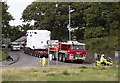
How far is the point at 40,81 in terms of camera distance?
51.7ft

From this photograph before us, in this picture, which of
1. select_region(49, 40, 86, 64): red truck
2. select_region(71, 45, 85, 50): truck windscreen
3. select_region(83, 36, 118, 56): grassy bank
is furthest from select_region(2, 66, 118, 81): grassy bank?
select_region(83, 36, 118, 56): grassy bank

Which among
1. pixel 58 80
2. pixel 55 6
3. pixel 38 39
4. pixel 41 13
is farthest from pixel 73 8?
pixel 58 80

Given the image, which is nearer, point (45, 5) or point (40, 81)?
point (40, 81)

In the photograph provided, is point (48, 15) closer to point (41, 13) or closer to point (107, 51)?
point (41, 13)

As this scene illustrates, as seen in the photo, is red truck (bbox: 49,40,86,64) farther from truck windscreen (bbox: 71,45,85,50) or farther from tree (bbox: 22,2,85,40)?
tree (bbox: 22,2,85,40)

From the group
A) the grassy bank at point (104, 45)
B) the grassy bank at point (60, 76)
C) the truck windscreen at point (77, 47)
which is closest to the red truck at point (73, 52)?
the truck windscreen at point (77, 47)

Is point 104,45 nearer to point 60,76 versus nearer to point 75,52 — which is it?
point 75,52

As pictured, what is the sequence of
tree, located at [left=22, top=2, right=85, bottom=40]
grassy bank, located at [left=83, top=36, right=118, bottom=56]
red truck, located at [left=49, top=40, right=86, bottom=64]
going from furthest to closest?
tree, located at [left=22, top=2, right=85, bottom=40] < grassy bank, located at [left=83, top=36, right=118, bottom=56] < red truck, located at [left=49, top=40, right=86, bottom=64]

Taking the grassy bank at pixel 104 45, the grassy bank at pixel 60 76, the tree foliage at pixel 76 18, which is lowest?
the grassy bank at pixel 60 76

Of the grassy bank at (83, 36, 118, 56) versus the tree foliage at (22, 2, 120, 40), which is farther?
the tree foliage at (22, 2, 120, 40)

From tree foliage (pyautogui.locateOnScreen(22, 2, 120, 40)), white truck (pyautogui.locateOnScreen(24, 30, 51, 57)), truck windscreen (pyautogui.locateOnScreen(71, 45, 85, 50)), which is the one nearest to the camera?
truck windscreen (pyautogui.locateOnScreen(71, 45, 85, 50))

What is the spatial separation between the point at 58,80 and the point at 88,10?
164ft

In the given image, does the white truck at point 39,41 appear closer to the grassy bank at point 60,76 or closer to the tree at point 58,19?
the tree at point 58,19

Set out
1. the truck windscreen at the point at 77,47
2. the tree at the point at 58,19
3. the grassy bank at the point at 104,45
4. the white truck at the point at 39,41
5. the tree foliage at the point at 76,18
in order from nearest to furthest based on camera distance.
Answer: the truck windscreen at the point at 77,47 < the grassy bank at the point at 104,45 < the white truck at the point at 39,41 < the tree foliage at the point at 76,18 < the tree at the point at 58,19
